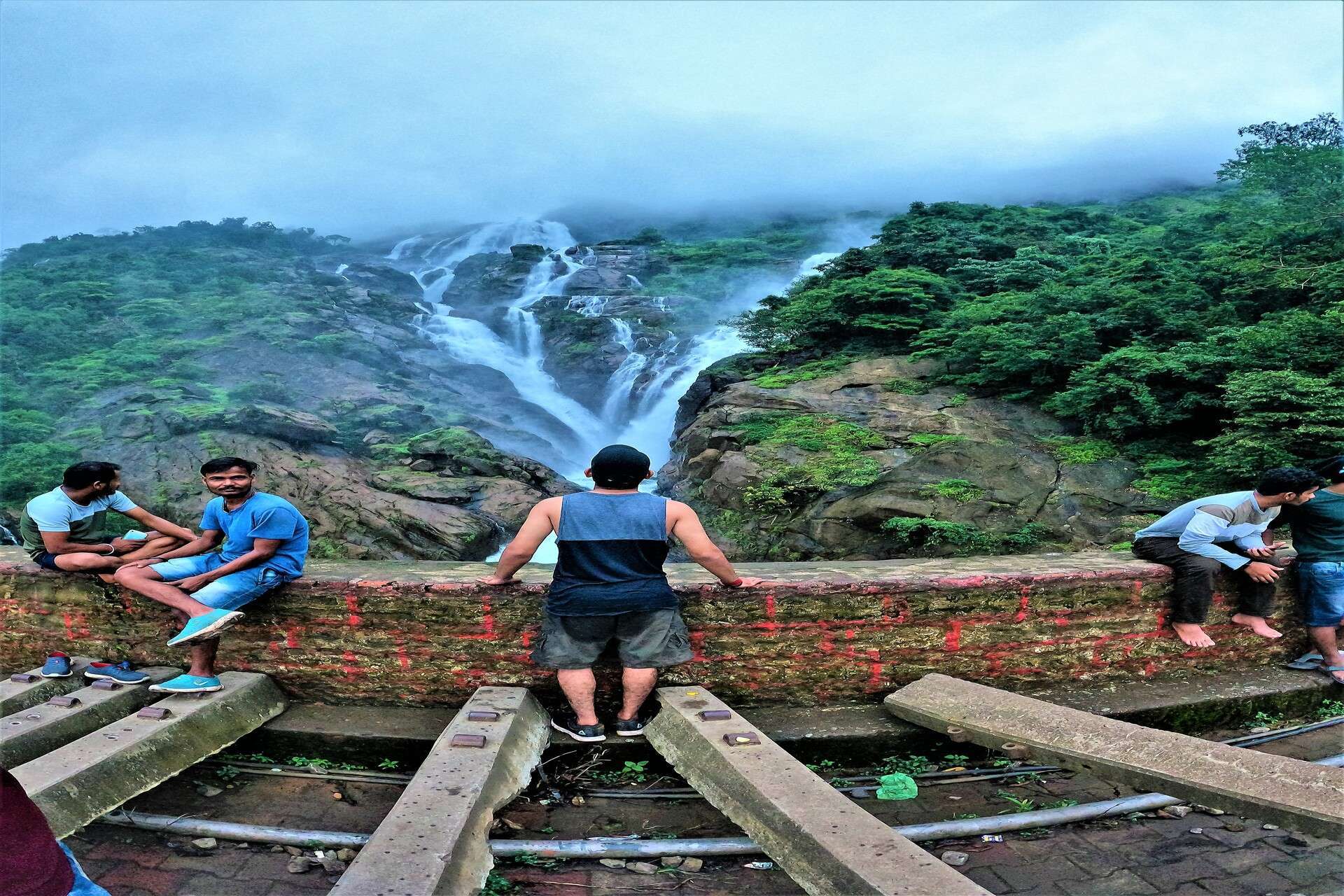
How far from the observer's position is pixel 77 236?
39.6 meters

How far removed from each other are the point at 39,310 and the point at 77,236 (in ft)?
66.6

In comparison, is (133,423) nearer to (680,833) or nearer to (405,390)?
(405,390)

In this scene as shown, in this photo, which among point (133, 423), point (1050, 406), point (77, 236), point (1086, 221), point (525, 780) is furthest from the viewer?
point (77, 236)

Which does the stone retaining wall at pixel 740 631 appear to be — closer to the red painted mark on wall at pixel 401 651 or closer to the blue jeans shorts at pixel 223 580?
the red painted mark on wall at pixel 401 651

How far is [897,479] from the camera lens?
10.1m

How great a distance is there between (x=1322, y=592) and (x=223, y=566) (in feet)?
17.7

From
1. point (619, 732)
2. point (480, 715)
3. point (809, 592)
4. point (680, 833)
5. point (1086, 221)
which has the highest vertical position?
point (1086, 221)

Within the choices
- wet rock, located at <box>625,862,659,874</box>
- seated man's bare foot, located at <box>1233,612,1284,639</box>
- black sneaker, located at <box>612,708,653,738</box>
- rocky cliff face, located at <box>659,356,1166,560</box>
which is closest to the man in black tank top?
black sneaker, located at <box>612,708,653,738</box>

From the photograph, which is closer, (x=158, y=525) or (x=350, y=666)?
(x=350, y=666)

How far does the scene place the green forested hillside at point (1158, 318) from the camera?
30.0 feet

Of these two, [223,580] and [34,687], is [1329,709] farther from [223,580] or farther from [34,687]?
[34,687]

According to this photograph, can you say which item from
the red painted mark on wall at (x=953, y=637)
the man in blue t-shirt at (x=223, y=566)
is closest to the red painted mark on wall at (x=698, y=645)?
the red painted mark on wall at (x=953, y=637)

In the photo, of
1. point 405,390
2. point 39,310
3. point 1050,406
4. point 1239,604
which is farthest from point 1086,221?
point 39,310

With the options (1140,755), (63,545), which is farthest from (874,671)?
(63,545)
